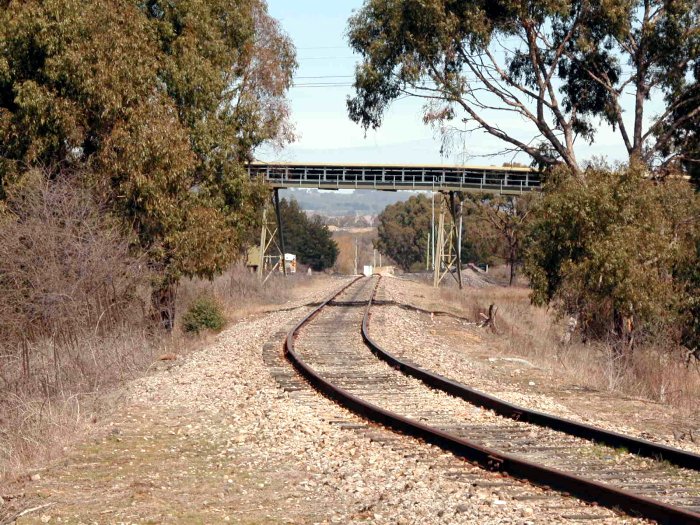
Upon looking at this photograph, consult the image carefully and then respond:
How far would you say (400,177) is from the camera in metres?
57.7

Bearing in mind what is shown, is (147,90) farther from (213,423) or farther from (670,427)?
(670,427)

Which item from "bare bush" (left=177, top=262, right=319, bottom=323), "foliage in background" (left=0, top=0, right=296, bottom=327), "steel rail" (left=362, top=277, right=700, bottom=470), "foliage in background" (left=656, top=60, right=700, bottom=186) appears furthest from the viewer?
"bare bush" (left=177, top=262, right=319, bottom=323)

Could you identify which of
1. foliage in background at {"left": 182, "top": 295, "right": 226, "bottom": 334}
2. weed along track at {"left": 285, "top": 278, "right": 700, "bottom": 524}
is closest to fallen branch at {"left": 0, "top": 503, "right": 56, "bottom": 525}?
weed along track at {"left": 285, "top": 278, "right": 700, "bottom": 524}

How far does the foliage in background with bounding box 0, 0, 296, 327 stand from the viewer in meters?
19.6

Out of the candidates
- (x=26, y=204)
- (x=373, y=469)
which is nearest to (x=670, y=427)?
(x=373, y=469)

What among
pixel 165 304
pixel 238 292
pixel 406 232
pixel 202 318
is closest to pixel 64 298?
pixel 165 304

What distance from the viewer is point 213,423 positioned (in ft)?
37.3

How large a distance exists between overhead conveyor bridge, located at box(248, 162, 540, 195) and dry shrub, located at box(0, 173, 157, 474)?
34.6 m

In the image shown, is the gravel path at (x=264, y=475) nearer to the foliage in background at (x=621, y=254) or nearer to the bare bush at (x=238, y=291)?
the foliage in background at (x=621, y=254)

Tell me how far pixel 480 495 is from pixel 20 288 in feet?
39.5

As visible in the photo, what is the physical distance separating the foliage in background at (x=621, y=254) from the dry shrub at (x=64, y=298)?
37.3ft

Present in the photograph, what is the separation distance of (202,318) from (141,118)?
6.82 m

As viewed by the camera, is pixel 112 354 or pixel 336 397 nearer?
pixel 336 397

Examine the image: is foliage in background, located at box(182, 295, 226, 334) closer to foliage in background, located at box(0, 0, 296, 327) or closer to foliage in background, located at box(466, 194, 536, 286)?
foliage in background, located at box(0, 0, 296, 327)
